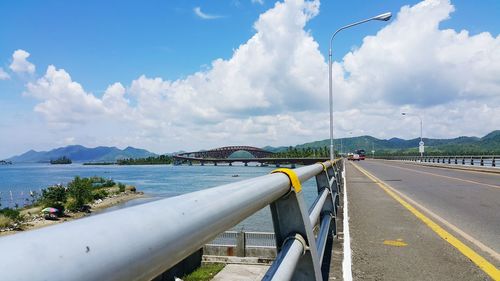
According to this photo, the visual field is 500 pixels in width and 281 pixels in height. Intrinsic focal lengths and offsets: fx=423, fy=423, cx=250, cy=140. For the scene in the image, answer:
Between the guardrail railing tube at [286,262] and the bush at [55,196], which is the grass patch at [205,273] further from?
the bush at [55,196]

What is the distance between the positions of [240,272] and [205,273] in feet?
10.7

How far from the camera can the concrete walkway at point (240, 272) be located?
32.8m

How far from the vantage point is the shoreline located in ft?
155

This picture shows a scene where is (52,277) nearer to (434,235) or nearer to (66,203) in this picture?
(434,235)

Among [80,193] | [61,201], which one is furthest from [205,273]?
[80,193]

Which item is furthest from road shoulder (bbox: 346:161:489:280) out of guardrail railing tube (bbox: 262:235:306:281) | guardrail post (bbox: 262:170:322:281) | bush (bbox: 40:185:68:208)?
bush (bbox: 40:185:68:208)

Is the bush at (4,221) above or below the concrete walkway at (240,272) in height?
above

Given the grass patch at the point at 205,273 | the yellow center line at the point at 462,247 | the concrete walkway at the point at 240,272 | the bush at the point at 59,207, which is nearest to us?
the yellow center line at the point at 462,247

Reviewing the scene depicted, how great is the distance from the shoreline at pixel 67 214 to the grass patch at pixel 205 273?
12.3 meters

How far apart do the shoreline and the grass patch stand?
40.5ft

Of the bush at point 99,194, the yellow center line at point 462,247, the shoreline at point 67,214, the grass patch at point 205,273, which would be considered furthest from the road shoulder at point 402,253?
the bush at point 99,194

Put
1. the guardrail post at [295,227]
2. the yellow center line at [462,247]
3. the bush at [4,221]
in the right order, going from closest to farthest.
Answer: the guardrail post at [295,227], the yellow center line at [462,247], the bush at [4,221]

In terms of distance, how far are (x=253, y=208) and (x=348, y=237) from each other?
5.47m

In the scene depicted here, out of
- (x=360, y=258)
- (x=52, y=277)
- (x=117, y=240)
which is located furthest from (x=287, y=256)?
(x=360, y=258)
